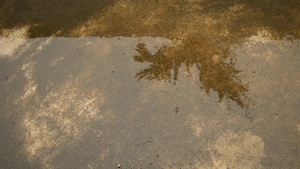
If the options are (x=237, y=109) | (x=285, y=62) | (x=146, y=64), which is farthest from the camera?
(x=146, y=64)

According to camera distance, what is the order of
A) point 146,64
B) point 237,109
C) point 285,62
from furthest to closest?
1. point 146,64
2. point 285,62
3. point 237,109

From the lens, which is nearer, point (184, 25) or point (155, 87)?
point (155, 87)

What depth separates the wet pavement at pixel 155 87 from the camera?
2316mm

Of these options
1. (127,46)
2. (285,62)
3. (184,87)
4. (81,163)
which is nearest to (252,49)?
(285,62)

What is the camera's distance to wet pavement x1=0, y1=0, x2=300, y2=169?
2.32 m

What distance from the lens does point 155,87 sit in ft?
8.89

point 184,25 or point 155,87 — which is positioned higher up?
point 184,25

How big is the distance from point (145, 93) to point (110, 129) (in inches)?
23.8

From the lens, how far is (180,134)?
239 cm

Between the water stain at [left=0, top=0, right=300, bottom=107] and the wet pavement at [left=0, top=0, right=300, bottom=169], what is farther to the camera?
the water stain at [left=0, top=0, right=300, bottom=107]

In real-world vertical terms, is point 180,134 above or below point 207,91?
below

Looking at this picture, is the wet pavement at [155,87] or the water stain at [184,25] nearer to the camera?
the wet pavement at [155,87]

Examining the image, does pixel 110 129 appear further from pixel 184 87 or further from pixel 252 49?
pixel 252 49

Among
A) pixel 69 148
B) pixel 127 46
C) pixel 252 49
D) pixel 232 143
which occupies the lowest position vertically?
pixel 232 143
